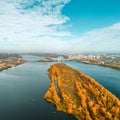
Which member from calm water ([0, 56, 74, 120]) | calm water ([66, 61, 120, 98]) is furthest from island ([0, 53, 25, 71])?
calm water ([0, 56, 74, 120])

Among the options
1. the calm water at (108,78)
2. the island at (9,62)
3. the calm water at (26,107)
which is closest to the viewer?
the calm water at (26,107)

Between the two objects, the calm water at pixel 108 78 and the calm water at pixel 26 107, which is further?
the calm water at pixel 108 78

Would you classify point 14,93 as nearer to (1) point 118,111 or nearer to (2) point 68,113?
(2) point 68,113

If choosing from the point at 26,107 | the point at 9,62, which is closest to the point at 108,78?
the point at 26,107

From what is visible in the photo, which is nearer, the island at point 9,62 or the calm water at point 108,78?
the calm water at point 108,78

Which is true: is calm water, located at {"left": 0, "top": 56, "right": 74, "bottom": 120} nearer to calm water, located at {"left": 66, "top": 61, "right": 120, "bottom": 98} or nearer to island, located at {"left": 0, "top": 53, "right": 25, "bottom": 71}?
calm water, located at {"left": 66, "top": 61, "right": 120, "bottom": 98}

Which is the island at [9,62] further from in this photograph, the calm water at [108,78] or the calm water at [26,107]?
the calm water at [26,107]

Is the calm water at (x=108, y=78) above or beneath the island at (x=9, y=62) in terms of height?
beneath

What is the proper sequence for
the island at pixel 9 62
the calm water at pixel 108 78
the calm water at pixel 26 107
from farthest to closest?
the island at pixel 9 62 → the calm water at pixel 108 78 → the calm water at pixel 26 107

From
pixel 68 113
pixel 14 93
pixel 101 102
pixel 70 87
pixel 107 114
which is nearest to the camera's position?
pixel 107 114

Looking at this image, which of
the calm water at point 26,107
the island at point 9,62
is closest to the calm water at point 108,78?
the calm water at point 26,107

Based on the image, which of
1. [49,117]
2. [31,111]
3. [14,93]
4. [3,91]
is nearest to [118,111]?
[49,117]
